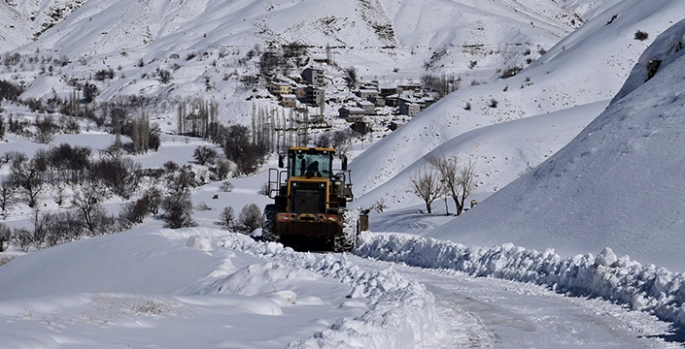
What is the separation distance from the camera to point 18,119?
5669 inches

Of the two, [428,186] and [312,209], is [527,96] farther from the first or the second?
[312,209]

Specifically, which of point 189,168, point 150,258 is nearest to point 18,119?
point 189,168

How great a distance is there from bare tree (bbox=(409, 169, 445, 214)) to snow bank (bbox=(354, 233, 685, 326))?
2164 cm

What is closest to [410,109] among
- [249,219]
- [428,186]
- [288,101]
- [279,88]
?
[288,101]

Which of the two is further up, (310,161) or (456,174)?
(310,161)

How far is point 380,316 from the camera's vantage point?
10203mm

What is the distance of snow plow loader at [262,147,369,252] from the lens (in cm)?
2541

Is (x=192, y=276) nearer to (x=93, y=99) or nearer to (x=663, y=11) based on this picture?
(x=663, y=11)

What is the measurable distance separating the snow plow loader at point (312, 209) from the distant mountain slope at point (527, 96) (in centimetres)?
3521

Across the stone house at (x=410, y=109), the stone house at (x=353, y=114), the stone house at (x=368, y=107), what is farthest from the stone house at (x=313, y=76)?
the stone house at (x=410, y=109)

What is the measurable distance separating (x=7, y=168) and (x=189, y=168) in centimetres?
2597

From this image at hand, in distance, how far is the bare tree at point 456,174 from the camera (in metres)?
47.6

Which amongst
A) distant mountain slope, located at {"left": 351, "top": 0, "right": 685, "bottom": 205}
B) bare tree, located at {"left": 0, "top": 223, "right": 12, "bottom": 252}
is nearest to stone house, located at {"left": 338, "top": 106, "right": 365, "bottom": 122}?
distant mountain slope, located at {"left": 351, "top": 0, "right": 685, "bottom": 205}

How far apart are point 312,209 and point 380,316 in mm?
15834
